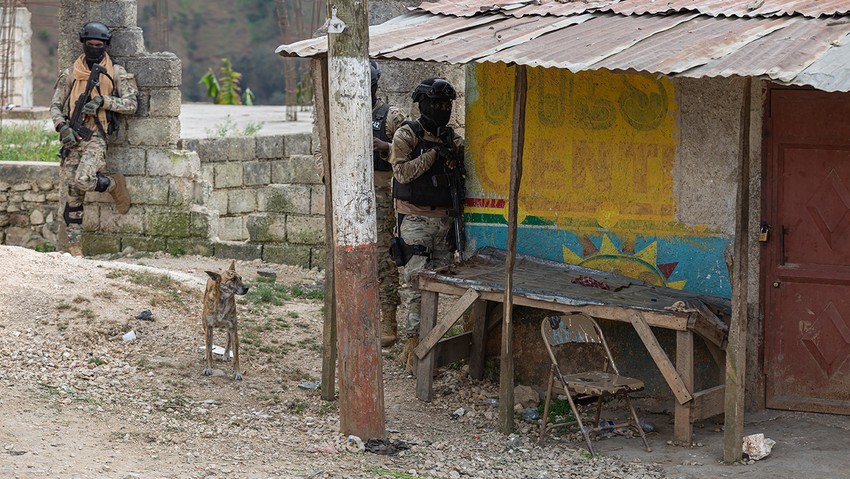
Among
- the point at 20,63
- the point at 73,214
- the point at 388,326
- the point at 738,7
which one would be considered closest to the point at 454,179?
the point at 388,326

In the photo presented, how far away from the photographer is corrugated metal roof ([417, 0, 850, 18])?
22.7 ft

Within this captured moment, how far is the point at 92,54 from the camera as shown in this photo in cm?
1195

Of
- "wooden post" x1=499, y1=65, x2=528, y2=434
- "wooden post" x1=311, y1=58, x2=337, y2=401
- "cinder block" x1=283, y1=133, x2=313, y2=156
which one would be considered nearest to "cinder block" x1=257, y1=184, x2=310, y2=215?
"cinder block" x1=283, y1=133, x2=313, y2=156

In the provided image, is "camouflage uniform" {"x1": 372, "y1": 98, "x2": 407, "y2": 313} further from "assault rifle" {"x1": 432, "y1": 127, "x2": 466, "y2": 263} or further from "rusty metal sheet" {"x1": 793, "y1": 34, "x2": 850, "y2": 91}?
"rusty metal sheet" {"x1": 793, "y1": 34, "x2": 850, "y2": 91}

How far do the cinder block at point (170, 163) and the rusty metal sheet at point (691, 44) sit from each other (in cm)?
691

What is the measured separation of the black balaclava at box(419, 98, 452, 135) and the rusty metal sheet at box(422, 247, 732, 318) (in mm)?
994

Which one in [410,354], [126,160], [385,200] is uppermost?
[126,160]

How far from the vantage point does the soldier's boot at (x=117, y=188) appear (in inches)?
486

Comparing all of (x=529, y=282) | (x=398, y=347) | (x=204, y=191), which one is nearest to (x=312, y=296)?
(x=398, y=347)

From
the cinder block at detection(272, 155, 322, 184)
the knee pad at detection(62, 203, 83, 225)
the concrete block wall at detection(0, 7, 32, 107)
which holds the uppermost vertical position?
the concrete block wall at detection(0, 7, 32, 107)

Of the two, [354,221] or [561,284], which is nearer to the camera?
[354,221]

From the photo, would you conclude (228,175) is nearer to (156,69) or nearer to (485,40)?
(156,69)

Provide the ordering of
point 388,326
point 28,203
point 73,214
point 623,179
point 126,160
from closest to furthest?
point 623,179
point 388,326
point 73,214
point 126,160
point 28,203

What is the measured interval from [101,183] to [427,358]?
18.1ft
